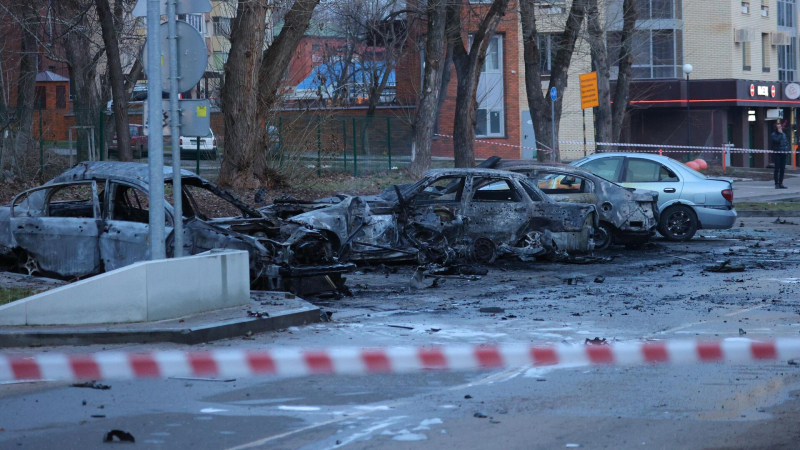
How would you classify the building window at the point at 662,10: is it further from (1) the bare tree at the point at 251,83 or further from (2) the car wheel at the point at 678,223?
(2) the car wheel at the point at 678,223

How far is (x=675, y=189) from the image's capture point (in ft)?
57.0

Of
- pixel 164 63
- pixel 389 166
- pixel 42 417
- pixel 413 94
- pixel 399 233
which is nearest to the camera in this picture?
pixel 42 417

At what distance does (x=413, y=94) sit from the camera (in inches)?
1854

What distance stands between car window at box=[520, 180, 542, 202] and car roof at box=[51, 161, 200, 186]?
16.8ft

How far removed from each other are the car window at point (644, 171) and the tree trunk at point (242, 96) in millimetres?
8384

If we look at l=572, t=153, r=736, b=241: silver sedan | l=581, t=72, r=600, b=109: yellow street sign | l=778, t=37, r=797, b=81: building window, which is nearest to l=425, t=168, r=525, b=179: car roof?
l=572, t=153, r=736, b=241: silver sedan

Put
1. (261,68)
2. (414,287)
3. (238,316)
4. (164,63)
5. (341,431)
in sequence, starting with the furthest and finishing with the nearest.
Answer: (261,68), (414,287), (164,63), (238,316), (341,431)

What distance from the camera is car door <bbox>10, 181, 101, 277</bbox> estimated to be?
441 inches

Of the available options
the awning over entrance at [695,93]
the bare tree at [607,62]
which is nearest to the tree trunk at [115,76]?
the bare tree at [607,62]

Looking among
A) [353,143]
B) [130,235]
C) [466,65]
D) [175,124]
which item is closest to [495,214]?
[130,235]

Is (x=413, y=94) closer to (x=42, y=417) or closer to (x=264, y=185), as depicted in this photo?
(x=264, y=185)

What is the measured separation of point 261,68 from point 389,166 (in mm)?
10958

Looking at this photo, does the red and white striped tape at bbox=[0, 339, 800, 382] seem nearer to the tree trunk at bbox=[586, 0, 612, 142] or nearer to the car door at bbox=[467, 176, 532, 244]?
the car door at bbox=[467, 176, 532, 244]

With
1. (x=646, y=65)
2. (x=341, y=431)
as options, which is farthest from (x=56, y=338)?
(x=646, y=65)
